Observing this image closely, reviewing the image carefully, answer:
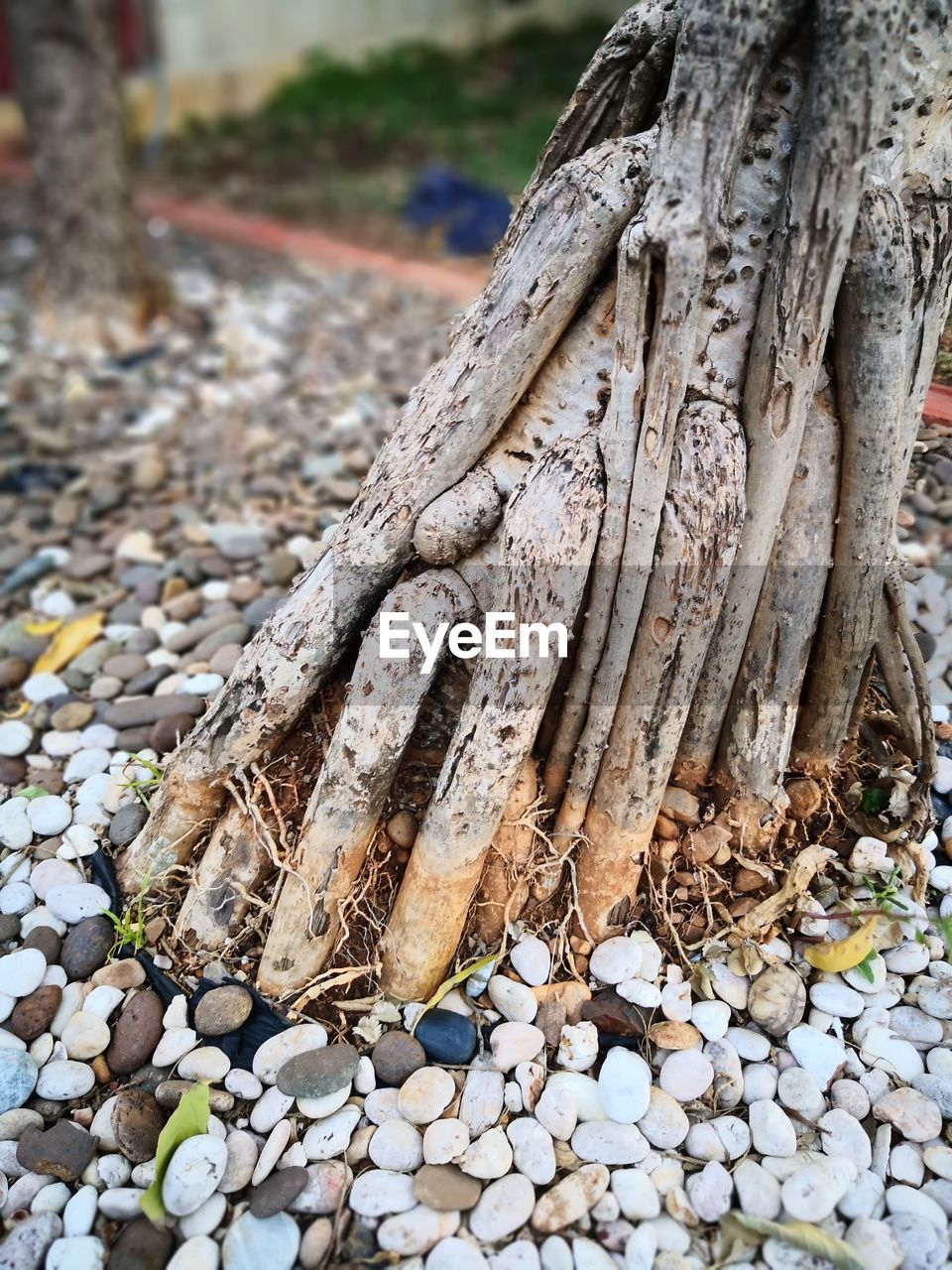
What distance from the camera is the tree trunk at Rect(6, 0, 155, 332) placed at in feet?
15.0

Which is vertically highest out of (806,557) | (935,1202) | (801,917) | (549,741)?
(806,557)

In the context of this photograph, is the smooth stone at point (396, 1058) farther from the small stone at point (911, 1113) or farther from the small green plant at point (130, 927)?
the small stone at point (911, 1113)

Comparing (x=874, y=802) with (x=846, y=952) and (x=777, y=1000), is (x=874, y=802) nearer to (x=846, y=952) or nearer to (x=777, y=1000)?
(x=846, y=952)

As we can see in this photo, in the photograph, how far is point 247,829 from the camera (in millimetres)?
1919

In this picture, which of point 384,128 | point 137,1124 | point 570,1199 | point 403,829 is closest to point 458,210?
point 384,128

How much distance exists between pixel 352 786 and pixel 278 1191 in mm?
645

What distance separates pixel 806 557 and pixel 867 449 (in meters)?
0.21

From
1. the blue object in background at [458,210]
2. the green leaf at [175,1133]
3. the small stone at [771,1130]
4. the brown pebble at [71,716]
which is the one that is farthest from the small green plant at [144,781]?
the blue object in background at [458,210]

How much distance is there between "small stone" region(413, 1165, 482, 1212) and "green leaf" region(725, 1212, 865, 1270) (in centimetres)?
40

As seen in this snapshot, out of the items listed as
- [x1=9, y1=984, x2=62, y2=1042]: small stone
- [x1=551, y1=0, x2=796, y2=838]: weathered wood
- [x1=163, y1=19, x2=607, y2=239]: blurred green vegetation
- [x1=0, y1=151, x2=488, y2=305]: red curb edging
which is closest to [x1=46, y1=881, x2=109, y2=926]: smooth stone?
[x1=9, y1=984, x2=62, y2=1042]: small stone

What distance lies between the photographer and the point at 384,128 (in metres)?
8.52

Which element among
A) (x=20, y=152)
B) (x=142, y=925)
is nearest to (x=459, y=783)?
(x=142, y=925)

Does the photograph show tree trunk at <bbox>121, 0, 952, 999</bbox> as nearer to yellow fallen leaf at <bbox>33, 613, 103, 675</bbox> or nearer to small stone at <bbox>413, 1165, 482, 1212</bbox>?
small stone at <bbox>413, 1165, 482, 1212</bbox>

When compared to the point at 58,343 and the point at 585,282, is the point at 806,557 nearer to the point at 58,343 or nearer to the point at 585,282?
the point at 585,282
